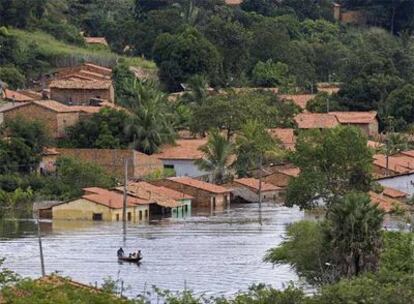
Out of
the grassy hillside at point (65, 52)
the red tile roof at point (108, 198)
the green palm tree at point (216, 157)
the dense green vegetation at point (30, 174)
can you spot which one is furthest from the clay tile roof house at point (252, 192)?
the grassy hillside at point (65, 52)

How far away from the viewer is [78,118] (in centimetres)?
6397

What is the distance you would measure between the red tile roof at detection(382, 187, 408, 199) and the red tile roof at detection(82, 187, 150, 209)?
7955 mm

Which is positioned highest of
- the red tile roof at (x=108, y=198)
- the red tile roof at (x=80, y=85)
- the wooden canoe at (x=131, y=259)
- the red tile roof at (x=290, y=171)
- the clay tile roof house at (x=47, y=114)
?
the red tile roof at (x=80, y=85)

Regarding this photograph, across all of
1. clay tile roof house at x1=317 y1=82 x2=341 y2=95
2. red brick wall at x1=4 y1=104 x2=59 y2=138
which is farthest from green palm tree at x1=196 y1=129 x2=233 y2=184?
clay tile roof house at x1=317 y1=82 x2=341 y2=95

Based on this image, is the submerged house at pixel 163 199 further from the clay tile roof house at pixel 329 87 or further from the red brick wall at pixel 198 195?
the clay tile roof house at pixel 329 87

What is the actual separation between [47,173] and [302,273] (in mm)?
21414

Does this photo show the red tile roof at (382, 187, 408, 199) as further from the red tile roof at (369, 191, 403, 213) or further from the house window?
the house window

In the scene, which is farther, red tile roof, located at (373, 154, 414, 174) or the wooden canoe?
red tile roof, located at (373, 154, 414, 174)

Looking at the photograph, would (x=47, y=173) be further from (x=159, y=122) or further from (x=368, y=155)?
(x=368, y=155)

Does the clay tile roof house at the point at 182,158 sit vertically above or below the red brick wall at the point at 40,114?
below

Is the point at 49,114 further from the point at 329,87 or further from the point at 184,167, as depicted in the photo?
the point at 329,87

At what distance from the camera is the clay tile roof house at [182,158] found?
206 feet

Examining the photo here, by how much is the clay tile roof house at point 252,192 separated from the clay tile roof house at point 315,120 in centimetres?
1036

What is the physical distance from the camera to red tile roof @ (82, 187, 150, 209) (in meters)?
53.1
